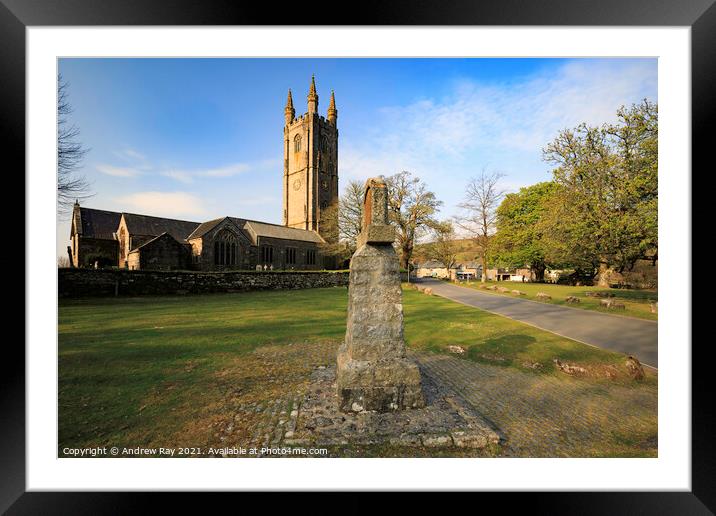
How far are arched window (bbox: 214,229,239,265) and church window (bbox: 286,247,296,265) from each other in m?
7.98

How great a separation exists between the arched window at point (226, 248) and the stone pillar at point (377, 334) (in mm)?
28832

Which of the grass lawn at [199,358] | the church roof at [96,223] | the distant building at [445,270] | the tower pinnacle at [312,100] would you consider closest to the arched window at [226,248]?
the church roof at [96,223]

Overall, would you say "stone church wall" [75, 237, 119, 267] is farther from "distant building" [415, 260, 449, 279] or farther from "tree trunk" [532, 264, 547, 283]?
"distant building" [415, 260, 449, 279]

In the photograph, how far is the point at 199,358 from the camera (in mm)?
5090

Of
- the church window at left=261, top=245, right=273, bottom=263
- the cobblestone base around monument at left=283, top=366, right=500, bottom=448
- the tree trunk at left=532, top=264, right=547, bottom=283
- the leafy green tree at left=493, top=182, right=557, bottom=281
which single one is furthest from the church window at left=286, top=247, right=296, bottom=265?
the cobblestone base around monument at left=283, top=366, right=500, bottom=448

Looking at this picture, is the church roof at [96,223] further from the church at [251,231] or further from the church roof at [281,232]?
the church roof at [281,232]

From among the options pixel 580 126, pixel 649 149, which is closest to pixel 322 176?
pixel 580 126

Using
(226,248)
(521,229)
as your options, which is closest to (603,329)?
(521,229)

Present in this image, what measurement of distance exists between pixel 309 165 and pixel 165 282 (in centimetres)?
3059

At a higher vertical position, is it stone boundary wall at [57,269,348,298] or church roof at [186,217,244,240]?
church roof at [186,217,244,240]

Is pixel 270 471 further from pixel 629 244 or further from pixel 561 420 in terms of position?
pixel 629 244

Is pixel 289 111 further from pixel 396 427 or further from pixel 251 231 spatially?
pixel 396 427

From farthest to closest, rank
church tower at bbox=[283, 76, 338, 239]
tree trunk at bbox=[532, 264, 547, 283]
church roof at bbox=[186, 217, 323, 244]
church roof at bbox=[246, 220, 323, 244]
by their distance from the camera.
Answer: church tower at bbox=[283, 76, 338, 239] < church roof at bbox=[246, 220, 323, 244] < tree trunk at bbox=[532, 264, 547, 283] < church roof at bbox=[186, 217, 323, 244]

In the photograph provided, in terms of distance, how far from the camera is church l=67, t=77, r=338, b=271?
23344 millimetres
